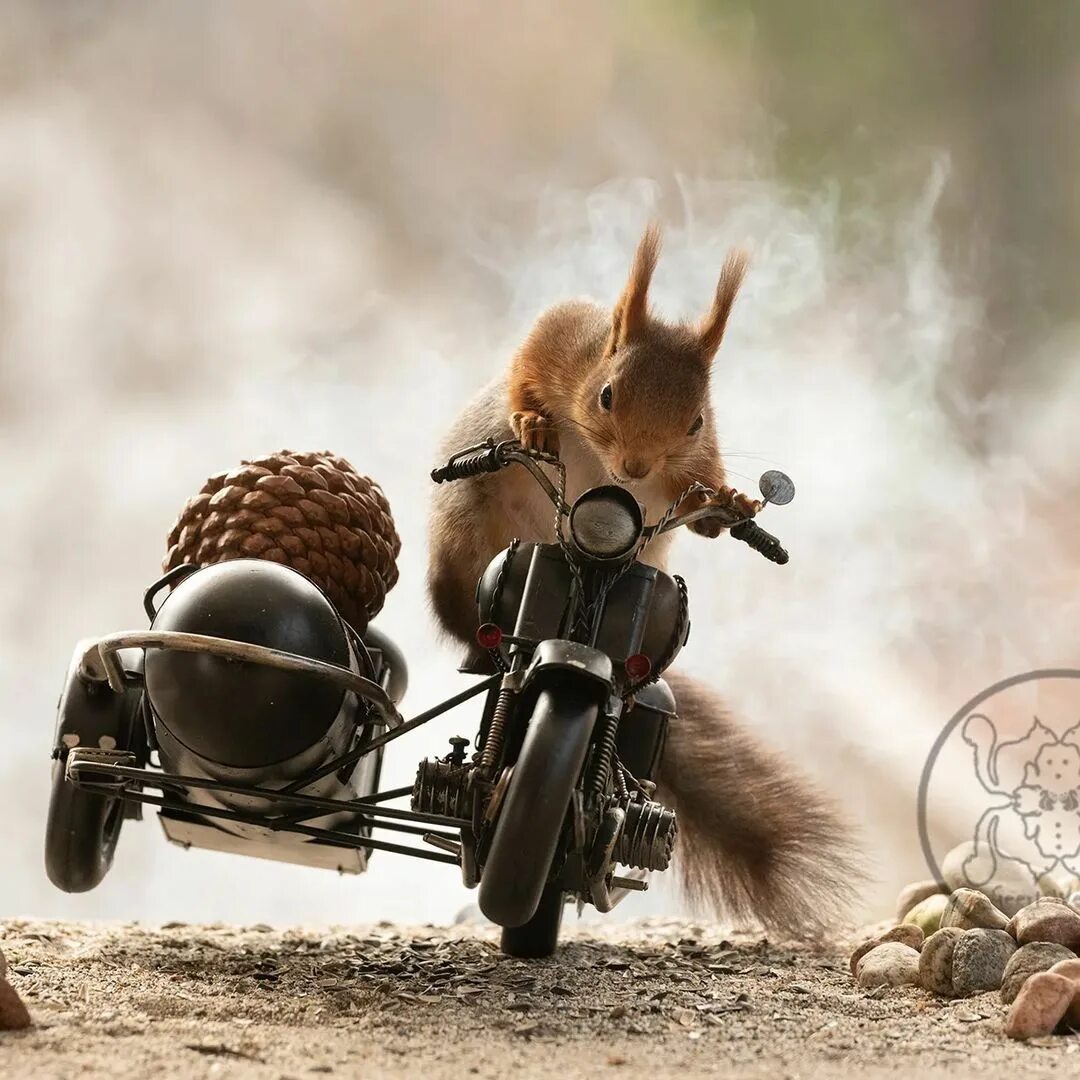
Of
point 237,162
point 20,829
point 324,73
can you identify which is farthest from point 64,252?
point 20,829

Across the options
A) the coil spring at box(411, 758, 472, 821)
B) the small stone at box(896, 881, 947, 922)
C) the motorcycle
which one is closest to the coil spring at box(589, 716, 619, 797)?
the motorcycle

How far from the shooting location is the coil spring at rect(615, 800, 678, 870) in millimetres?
1139

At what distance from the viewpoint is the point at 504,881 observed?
104 centimetres

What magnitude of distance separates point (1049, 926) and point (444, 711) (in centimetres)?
72

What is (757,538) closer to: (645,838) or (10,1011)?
(645,838)

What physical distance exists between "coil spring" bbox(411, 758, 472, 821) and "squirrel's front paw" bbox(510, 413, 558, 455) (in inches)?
14.5

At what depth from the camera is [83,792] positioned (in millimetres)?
1355

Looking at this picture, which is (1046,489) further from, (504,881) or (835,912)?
(504,881)

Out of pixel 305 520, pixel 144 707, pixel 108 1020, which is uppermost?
pixel 305 520

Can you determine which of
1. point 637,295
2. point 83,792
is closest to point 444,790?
point 83,792

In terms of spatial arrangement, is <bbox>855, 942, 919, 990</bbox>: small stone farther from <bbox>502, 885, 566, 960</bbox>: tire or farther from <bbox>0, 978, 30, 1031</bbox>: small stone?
<bbox>0, 978, 30, 1031</bbox>: small stone

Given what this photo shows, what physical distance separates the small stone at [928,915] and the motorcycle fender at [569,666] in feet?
2.74

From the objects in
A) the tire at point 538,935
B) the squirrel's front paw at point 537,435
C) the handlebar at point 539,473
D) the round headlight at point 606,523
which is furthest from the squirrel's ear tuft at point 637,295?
the tire at point 538,935

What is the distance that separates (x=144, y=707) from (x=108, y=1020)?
0.33 m
